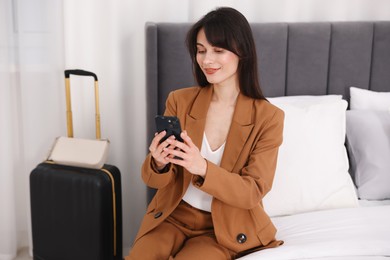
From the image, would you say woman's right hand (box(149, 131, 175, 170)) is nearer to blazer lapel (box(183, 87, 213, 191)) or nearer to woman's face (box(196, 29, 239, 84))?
blazer lapel (box(183, 87, 213, 191))

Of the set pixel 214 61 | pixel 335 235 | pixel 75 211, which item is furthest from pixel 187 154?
pixel 75 211

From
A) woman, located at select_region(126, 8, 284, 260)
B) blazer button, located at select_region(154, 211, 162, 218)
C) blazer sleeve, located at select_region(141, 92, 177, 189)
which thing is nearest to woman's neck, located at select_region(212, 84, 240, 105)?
woman, located at select_region(126, 8, 284, 260)

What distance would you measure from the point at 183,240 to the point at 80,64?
3.97 feet

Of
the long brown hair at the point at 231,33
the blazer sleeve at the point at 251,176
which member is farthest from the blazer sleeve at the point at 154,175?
the long brown hair at the point at 231,33

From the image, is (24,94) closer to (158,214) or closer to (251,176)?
(158,214)

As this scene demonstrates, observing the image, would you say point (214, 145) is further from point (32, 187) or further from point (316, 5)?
point (316, 5)

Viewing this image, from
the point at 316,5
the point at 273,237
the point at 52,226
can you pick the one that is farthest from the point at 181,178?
the point at 316,5

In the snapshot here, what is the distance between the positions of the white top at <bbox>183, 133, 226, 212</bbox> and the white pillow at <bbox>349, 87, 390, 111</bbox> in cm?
100

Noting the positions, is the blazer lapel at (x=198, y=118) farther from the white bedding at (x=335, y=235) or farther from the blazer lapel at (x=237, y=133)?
the white bedding at (x=335, y=235)

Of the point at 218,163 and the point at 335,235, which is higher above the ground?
the point at 218,163

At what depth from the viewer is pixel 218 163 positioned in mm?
1629

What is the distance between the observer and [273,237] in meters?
1.61

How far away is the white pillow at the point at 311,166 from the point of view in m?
1.95

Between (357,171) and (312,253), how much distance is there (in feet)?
2.55
